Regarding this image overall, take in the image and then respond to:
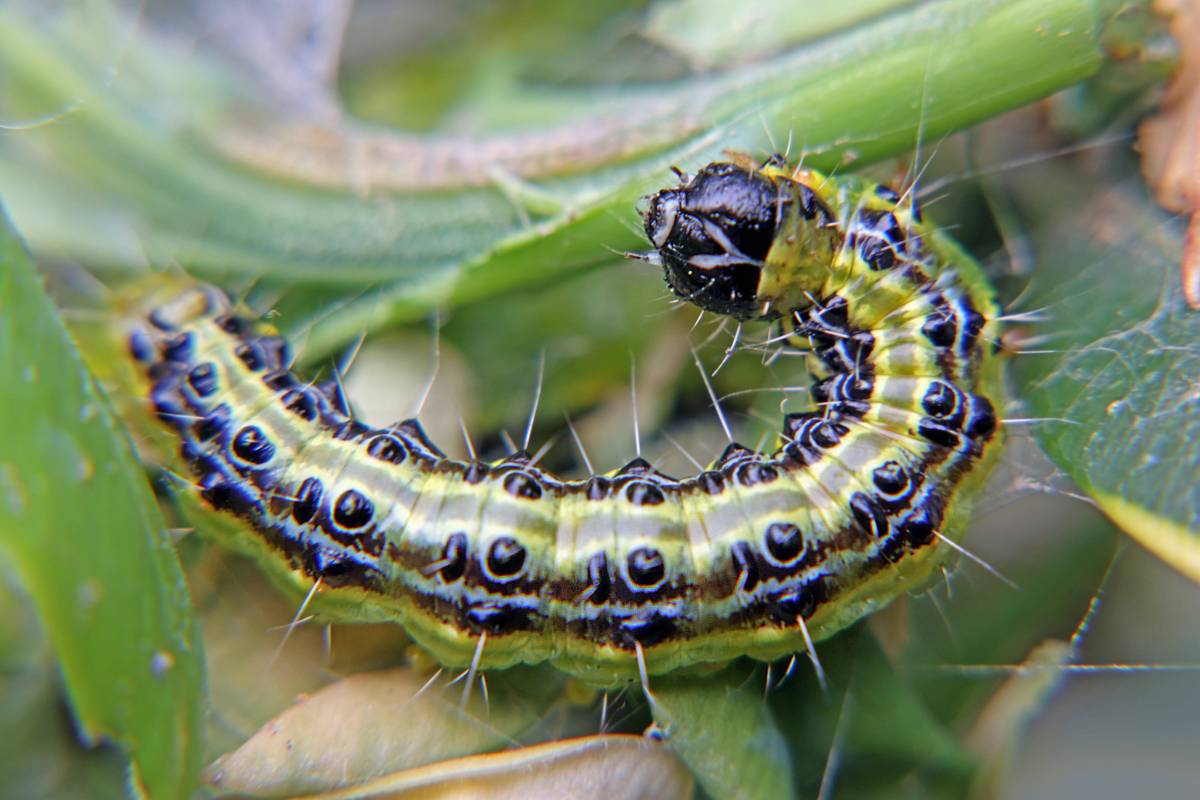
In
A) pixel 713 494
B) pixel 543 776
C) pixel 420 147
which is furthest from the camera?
pixel 420 147

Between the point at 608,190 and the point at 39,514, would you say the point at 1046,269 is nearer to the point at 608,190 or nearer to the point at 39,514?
→ the point at 608,190

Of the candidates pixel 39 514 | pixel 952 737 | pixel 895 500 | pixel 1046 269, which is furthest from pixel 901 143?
pixel 39 514

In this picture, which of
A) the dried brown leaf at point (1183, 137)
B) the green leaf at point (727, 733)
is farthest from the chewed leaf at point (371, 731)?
the dried brown leaf at point (1183, 137)

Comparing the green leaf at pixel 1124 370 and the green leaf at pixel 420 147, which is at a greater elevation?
the green leaf at pixel 420 147

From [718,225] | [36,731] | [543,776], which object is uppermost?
[718,225]

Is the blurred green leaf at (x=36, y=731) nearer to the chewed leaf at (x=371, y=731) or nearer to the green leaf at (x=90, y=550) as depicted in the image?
the green leaf at (x=90, y=550)

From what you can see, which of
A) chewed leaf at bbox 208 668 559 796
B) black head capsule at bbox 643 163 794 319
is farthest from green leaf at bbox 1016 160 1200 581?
chewed leaf at bbox 208 668 559 796

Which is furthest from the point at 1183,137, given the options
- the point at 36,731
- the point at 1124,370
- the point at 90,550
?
the point at 36,731

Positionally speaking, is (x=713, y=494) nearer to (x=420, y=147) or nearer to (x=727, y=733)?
(x=727, y=733)
